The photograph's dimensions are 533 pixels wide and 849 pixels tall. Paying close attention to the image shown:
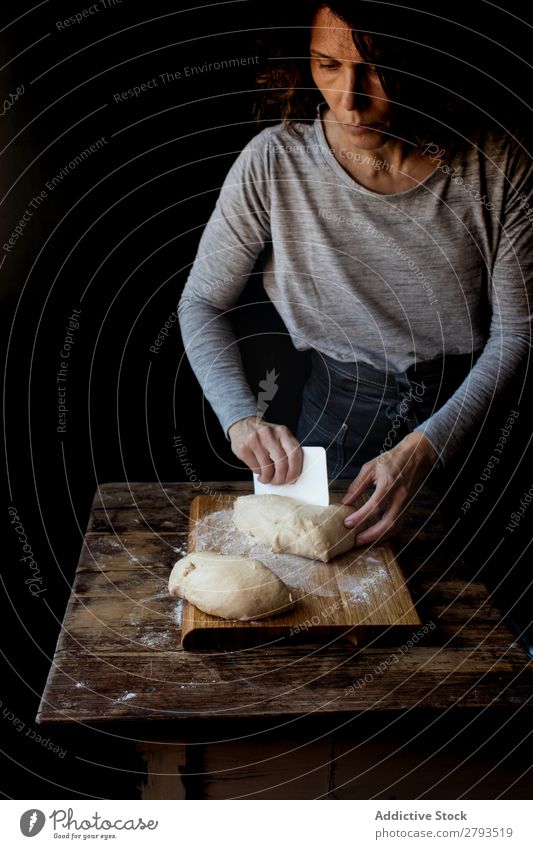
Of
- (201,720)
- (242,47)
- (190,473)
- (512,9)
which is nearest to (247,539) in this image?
(201,720)

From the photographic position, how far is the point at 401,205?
1.36 meters

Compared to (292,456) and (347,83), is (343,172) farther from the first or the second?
(292,456)

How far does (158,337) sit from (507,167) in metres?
0.78

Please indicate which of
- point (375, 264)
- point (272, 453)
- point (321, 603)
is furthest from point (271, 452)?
point (375, 264)

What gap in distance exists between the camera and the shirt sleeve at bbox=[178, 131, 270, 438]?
4.60 ft

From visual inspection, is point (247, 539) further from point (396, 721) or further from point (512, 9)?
point (512, 9)

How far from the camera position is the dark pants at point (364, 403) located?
1.48 m

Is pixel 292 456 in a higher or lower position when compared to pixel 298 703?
higher

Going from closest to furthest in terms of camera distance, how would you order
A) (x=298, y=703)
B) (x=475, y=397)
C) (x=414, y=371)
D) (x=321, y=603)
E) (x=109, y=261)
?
(x=298, y=703) < (x=321, y=603) < (x=475, y=397) < (x=414, y=371) < (x=109, y=261)

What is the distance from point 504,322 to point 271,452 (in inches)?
19.5

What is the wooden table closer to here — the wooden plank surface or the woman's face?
the wooden plank surface

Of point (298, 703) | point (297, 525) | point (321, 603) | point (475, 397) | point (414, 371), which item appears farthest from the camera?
point (414, 371)

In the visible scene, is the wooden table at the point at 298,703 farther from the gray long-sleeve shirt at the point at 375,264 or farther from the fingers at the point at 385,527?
the gray long-sleeve shirt at the point at 375,264

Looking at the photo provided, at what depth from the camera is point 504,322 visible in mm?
1401
